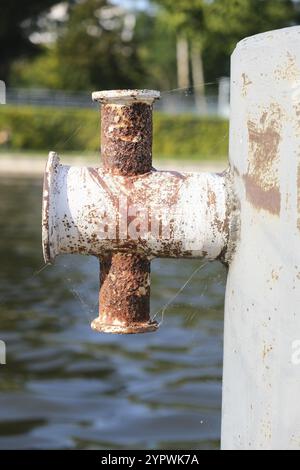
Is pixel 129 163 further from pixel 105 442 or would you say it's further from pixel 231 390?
pixel 105 442

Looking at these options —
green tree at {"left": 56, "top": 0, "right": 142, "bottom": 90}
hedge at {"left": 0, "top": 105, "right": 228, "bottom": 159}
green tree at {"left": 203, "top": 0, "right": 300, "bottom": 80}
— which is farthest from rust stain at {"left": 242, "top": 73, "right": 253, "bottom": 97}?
green tree at {"left": 56, "top": 0, "right": 142, "bottom": 90}

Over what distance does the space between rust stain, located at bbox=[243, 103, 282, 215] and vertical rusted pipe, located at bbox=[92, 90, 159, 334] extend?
0.26 metres

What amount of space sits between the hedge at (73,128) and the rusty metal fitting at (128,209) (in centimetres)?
3272

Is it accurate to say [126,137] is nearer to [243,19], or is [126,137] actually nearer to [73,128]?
[243,19]

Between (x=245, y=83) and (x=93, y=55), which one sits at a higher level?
(x=93, y=55)

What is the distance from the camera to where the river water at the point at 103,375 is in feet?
14.0

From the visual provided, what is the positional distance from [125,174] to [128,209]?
0.09 metres

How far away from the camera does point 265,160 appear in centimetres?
165

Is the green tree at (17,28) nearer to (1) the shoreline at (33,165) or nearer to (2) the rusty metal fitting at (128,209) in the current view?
(1) the shoreline at (33,165)

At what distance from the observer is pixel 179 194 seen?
1.80m

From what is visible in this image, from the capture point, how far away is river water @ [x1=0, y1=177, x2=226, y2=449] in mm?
4273

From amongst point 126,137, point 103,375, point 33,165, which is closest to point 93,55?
point 33,165

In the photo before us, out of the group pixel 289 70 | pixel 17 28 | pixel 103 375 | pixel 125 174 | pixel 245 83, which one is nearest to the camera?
pixel 289 70

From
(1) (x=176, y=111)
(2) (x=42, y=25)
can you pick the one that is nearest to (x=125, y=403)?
(1) (x=176, y=111)
